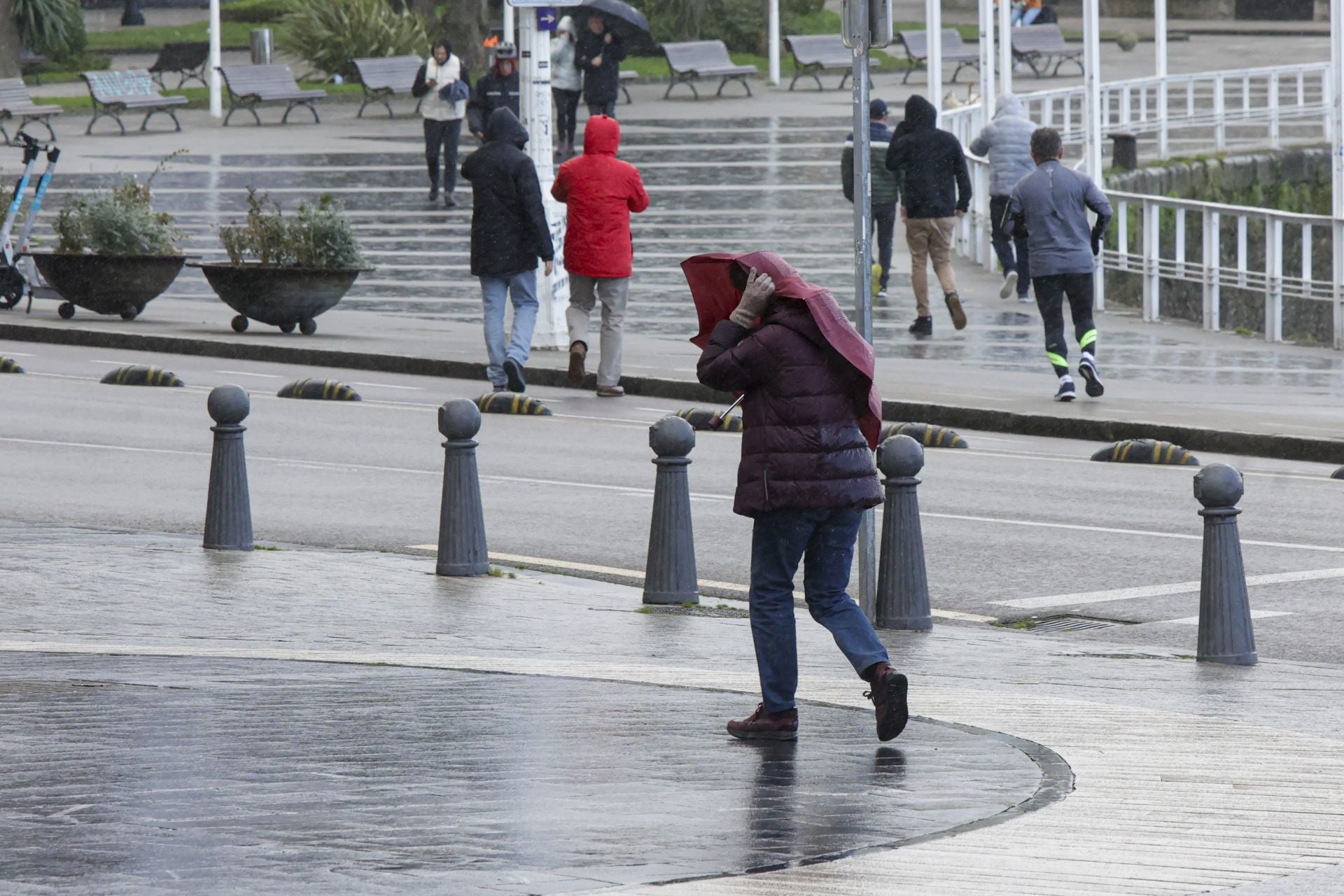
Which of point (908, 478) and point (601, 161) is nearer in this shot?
point (908, 478)

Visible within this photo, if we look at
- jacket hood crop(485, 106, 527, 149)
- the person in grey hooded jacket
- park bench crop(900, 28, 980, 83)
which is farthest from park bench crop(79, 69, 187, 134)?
jacket hood crop(485, 106, 527, 149)

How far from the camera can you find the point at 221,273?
21.4 m

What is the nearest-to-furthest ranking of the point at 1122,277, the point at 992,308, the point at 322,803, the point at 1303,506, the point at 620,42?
the point at 322,803 < the point at 1303,506 < the point at 992,308 < the point at 1122,277 < the point at 620,42

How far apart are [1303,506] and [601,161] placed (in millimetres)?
6499

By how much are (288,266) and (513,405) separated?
15.9ft

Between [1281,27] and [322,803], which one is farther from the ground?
[1281,27]

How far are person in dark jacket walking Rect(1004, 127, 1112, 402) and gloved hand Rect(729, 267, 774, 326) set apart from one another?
986cm

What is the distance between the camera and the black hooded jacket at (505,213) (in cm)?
1725

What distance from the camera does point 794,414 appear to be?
7.01m

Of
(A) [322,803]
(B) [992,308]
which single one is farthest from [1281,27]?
(A) [322,803]

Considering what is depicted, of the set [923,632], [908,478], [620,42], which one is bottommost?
[923,632]

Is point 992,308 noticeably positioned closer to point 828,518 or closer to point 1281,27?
point 828,518

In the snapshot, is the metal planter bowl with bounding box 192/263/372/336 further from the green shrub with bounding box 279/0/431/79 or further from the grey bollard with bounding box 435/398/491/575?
the green shrub with bounding box 279/0/431/79

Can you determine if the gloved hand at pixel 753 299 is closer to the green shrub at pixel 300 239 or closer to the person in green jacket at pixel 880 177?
the green shrub at pixel 300 239
